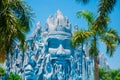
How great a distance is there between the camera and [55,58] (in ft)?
224

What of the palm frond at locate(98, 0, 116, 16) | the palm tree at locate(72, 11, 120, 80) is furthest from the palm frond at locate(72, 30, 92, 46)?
the palm frond at locate(98, 0, 116, 16)

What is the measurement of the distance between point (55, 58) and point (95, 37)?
4928 cm

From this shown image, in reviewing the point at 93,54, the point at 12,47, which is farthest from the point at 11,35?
the point at 93,54

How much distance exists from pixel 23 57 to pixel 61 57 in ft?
30.4

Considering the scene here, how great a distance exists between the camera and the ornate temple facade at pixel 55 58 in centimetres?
6831

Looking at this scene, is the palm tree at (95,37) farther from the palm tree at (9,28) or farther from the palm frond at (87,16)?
the palm tree at (9,28)

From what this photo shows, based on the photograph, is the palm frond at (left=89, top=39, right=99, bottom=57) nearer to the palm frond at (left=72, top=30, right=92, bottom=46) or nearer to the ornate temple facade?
the palm frond at (left=72, top=30, right=92, bottom=46)

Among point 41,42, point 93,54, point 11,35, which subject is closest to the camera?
point 11,35

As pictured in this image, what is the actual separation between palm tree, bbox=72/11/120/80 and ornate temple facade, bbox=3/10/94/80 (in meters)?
47.1

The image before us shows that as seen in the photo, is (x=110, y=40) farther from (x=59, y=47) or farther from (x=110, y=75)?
(x=59, y=47)

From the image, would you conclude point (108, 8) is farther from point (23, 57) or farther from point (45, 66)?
point (23, 57)

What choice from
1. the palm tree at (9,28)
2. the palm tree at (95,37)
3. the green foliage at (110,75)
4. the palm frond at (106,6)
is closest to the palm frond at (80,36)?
the palm tree at (95,37)

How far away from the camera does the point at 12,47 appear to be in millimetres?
12797

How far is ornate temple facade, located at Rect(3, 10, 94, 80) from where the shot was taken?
6831 cm
